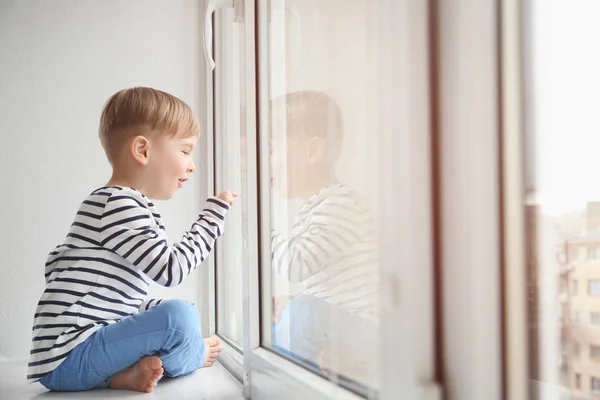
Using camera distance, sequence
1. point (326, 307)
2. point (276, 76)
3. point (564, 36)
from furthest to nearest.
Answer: point (276, 76) < point (326, 307) < point (564, 36)

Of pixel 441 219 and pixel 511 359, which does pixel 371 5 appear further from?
pixel 511 359

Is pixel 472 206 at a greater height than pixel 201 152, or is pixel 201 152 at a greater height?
pixel 201 152

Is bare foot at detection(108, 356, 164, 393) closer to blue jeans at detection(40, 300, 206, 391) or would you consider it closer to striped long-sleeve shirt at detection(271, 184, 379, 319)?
blue jeans at detection(40, 300, 206, 391)

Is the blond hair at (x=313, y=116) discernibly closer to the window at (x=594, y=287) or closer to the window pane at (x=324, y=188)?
the window pane at (x=324, y=188)

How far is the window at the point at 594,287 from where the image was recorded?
1.45ft

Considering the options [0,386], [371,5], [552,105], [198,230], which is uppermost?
[371,5]

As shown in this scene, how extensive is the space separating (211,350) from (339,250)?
0.66 meters

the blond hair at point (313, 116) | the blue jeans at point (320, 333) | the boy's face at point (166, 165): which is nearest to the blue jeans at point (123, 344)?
the blue jeans at point (320, 333)

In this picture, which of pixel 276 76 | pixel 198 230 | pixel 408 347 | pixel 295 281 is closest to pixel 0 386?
pixel 198 230

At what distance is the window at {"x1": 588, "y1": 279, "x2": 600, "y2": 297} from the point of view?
44 cm

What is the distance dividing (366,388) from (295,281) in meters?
0.29

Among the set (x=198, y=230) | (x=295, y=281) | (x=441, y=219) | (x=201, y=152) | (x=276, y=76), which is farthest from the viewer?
(x=201, y=152)

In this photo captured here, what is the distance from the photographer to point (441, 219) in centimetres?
59

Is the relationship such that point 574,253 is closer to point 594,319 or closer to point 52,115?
point 594,319
